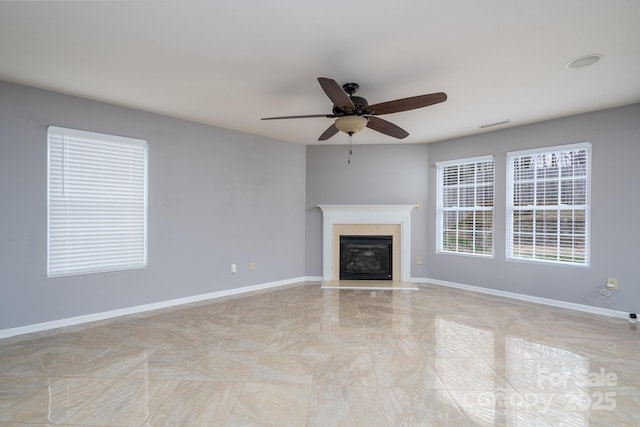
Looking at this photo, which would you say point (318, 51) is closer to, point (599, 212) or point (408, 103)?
point (408, 103)

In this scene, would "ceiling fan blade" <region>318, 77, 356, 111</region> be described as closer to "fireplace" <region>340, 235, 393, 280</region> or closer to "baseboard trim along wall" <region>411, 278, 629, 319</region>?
"fireplace" <region>340, 235, 393, 280</region>

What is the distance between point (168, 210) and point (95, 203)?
80 centimetres

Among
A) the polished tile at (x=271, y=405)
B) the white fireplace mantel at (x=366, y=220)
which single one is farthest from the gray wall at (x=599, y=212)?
the polished tile at (x=271, y=405)

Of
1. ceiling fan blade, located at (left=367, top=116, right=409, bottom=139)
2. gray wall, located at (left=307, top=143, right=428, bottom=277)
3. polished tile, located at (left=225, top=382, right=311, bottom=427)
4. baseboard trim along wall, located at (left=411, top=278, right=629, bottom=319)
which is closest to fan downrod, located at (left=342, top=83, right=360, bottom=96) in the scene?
ceiling fan blade, located at (left=367, top=116, right=409, bottom=139)

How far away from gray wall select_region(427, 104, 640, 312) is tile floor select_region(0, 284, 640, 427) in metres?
0.43

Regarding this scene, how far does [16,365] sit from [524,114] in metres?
5.80

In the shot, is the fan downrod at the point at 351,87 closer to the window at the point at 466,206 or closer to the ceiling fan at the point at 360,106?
the ceiling fan at the point at 360,106

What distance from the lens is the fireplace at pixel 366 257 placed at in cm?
577

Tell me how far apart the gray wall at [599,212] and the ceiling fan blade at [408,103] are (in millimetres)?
2634

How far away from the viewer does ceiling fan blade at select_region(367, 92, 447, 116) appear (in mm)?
2586

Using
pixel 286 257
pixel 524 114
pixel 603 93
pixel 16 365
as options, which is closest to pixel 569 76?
pixel 603 93

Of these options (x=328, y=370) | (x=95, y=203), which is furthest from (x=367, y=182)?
(x=95, y=203)

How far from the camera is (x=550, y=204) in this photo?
4406mm

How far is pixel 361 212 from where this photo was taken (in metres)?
5.74
